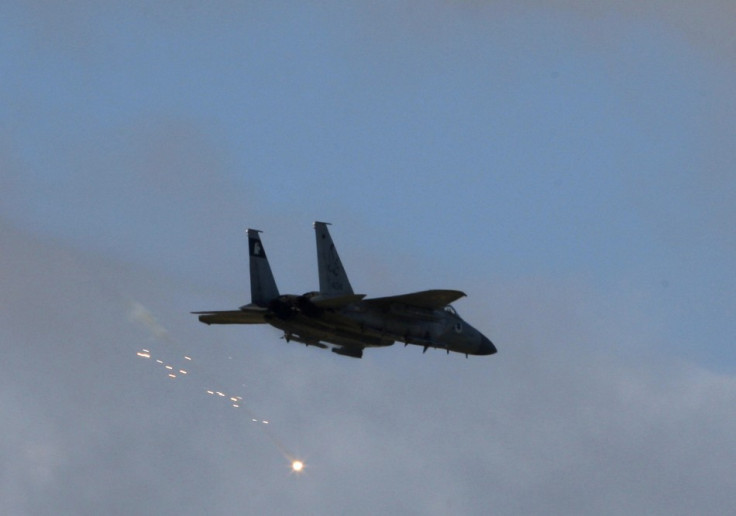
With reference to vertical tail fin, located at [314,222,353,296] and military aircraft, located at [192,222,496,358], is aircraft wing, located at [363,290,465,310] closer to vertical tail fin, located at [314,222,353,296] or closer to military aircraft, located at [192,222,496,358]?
military aircraft, located at [192,222,496,358]

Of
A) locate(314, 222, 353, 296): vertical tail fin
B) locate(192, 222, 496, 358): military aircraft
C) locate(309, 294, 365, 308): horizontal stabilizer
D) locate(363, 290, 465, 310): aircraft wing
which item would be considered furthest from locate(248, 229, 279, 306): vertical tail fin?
locate(363, 290, 465, 310): aircraft wing

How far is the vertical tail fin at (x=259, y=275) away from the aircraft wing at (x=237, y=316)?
0.54 m

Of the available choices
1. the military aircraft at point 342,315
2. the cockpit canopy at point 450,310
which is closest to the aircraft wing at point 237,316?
the military aircraft at point 342,315

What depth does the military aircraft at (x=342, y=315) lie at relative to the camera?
8656cm

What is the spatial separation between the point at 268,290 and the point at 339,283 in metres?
4.36

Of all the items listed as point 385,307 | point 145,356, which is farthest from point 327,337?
point 145,356

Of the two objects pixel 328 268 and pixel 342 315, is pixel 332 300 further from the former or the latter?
pixel 328 268

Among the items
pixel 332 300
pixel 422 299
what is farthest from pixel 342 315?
pixel 422 299

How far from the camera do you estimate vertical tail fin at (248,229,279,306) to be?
88812 millimetres

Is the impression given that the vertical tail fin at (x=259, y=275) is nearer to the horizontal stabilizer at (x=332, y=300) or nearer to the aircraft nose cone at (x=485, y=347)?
the horizontal stabilizer at (x=332, y=300)

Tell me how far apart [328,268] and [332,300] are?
705 centimetres

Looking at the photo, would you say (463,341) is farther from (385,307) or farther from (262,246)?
(262,246)

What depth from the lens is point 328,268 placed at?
92.0 metres

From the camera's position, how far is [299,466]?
93.4 m
